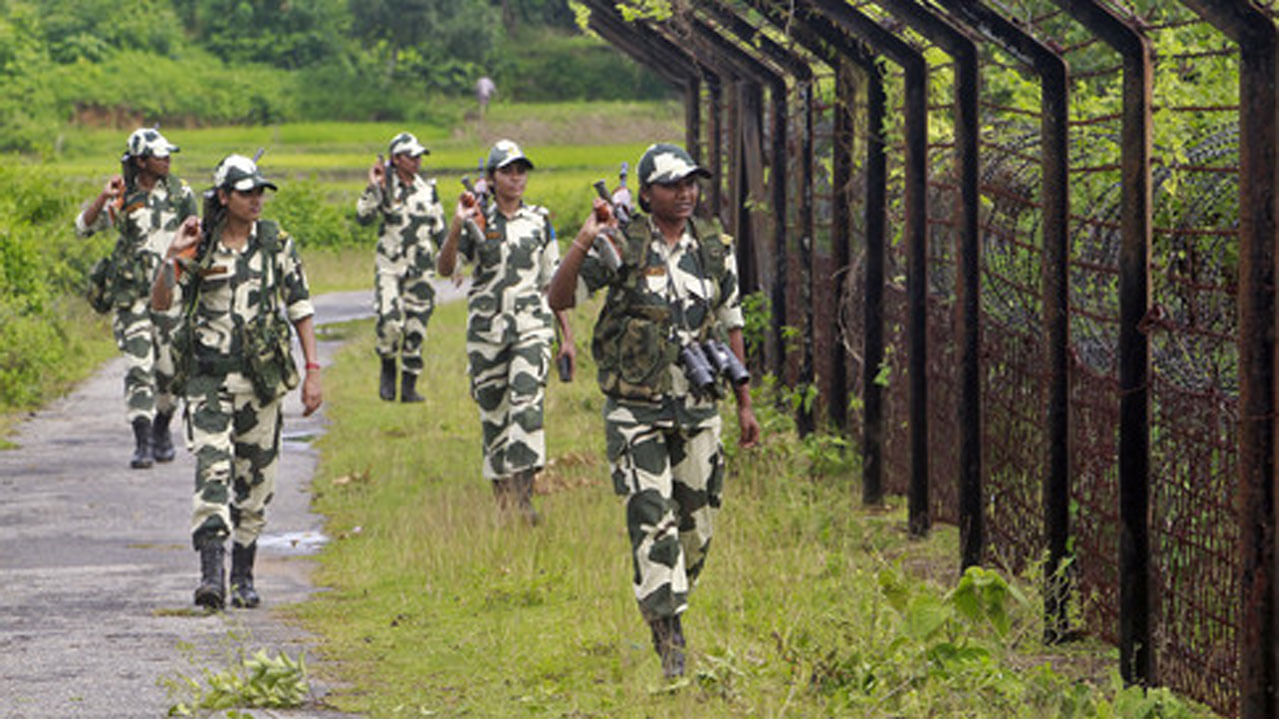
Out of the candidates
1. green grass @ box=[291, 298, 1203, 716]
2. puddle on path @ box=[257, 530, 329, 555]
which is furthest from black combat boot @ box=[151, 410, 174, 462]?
puddle on path @ box=[257, 530, 329, 555]

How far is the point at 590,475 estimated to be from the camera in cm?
1390

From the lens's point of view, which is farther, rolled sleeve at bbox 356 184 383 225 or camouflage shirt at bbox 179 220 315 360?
rolled sleeve at bbox 356 184 383 225

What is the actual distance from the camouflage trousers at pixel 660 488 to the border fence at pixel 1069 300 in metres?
1.23

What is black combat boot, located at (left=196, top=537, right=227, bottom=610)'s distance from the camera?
9.99m

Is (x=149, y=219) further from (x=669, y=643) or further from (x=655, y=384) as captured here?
(x=669, y=643)

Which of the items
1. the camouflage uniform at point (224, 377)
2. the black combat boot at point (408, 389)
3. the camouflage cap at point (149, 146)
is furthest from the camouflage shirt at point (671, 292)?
the black combat boot at point (408, 389)

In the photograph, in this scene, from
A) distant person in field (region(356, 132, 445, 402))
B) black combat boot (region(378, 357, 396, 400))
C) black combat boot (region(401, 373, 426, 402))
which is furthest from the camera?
black combat boot (region(378, 357, 396, 400))

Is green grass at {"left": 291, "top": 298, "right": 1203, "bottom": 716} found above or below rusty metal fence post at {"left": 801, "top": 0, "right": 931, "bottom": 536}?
below

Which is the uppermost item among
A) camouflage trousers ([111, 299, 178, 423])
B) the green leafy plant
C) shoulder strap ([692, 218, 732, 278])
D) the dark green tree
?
the dark green tree

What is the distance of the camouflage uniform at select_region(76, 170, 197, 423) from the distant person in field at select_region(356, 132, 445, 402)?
11.2ft

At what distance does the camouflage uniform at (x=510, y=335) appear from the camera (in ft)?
39.9

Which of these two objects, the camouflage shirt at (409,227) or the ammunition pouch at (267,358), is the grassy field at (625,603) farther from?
the camouflage shirt at (409,227)

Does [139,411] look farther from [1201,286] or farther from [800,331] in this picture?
[1201,286]

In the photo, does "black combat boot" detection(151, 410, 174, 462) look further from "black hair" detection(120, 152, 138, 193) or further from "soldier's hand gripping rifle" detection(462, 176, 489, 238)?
"soldier's hand gripping rifle" detection(462, 176, 489, 238)
